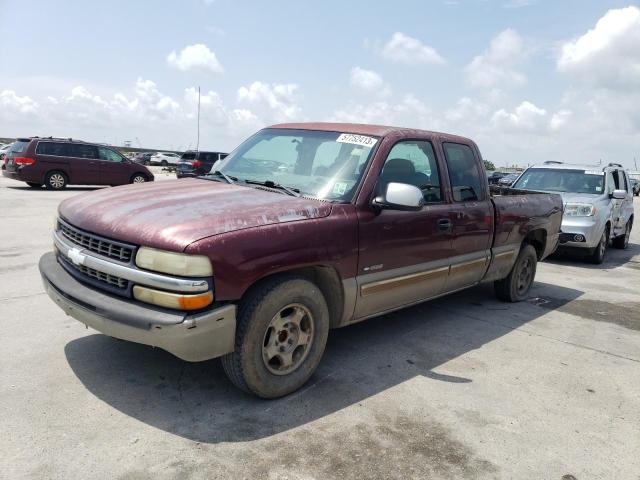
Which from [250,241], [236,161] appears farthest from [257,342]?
[236,161]

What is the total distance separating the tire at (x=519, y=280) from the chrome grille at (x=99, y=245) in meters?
4.49

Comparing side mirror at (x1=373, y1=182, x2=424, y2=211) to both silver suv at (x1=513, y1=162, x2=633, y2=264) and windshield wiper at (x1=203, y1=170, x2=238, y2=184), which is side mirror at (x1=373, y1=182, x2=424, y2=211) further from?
silver suv at (x1=513, y1=162, x2=633, y2=264)

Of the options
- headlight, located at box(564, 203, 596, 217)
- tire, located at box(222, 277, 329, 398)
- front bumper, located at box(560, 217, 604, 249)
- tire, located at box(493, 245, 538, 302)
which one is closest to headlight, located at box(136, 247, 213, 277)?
tire, located at box(222, 277, 329, 398)

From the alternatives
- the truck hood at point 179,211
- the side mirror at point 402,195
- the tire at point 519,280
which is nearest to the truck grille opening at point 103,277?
the truck hood at point 179,211

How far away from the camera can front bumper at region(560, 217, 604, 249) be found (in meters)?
8.67

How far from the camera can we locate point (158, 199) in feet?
11.2

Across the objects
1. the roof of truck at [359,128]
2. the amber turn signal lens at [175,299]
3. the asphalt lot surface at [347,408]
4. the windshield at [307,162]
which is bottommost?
the asphalt lot surface at [347,408]

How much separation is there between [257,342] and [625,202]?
10.3 metres

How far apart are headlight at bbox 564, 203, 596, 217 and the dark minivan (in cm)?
1439

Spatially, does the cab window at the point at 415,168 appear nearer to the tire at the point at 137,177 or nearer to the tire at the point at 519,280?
the tire at the point at 519,280

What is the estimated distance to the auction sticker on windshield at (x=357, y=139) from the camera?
3986 mm

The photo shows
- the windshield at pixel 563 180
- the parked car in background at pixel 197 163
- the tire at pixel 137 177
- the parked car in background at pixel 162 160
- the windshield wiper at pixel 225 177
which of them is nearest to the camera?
the windshield wiper at pixel 225 177

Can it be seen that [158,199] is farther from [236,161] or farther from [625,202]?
[625,202]

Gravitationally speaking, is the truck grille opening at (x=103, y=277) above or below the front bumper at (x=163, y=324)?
above
